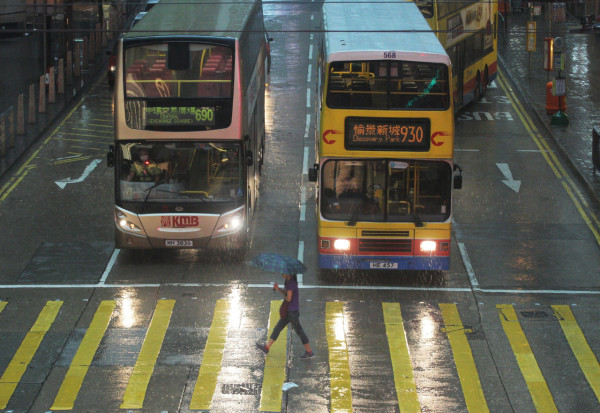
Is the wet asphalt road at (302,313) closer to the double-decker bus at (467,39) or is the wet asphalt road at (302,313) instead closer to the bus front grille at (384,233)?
the bus front grille at (384,233)

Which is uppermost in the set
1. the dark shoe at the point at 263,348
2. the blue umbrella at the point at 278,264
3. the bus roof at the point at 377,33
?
the bus roof at the point at 377,33

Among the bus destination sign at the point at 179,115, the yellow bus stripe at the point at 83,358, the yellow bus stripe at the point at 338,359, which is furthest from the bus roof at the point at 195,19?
the yellow bus stripe at the point at 338,359

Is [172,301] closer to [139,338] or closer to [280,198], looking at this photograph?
[139,338]

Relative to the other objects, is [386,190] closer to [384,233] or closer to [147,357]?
[384,233]

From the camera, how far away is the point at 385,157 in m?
18.8

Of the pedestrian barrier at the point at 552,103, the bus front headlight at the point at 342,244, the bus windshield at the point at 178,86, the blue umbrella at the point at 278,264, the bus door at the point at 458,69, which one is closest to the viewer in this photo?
the blue umbrella at the point at 278,264

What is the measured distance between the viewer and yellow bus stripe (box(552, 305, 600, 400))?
15.7 metres

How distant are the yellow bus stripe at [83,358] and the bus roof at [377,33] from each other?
581cm

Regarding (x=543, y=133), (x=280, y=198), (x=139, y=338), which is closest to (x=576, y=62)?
(x=543, y=133)

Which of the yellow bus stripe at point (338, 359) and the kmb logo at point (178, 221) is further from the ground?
the kmb logo at point (178, 221)

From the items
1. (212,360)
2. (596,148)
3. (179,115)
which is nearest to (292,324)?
(212,360)

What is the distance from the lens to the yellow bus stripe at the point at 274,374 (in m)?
14.5

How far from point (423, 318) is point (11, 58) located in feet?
108

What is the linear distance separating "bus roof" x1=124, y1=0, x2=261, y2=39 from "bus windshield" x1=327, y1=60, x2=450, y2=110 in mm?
2766
